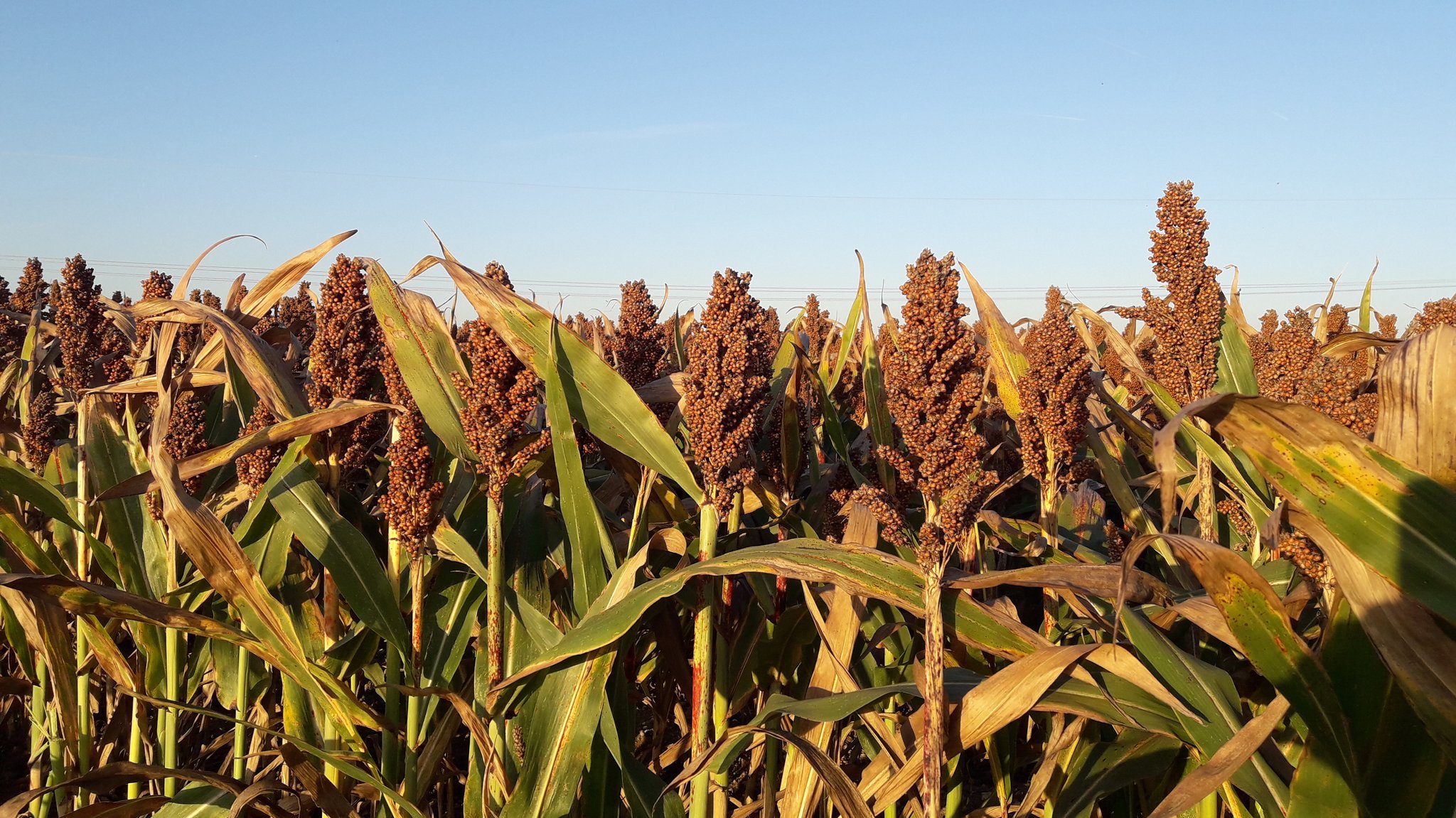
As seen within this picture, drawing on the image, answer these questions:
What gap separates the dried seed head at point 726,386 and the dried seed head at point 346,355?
1015 millimetres

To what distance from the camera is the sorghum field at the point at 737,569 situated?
68.6 inches

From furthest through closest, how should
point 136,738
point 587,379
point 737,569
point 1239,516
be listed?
point 136,738
point 1239,516
point 587,379
point 737,569

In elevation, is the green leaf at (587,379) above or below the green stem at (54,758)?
above

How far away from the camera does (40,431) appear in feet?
12.5

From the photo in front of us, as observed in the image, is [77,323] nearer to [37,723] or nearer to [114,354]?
[114,354]

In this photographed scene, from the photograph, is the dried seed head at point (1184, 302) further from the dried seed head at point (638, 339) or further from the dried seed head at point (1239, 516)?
the dried seed head at point (638, 339)

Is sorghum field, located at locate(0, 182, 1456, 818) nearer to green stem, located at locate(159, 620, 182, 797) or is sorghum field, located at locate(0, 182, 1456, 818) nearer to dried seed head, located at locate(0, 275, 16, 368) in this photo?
green stem, located at locate(159, 620, 182, 797)

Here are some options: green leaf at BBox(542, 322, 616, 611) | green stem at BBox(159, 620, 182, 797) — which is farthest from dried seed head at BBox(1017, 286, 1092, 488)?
green stem at BBox(159, 620, 182, 797)

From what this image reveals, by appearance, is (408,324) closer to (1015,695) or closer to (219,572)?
(219,572)

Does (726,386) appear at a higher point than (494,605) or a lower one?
higher

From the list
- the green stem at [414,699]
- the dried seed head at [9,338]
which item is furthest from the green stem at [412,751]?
the dried seed head at [9,338]

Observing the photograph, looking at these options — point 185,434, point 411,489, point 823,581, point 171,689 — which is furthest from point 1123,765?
point 185,434

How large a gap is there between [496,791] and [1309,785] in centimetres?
190

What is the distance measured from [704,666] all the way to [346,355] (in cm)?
134
